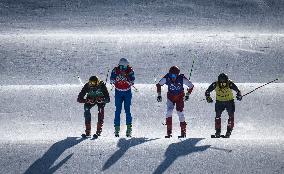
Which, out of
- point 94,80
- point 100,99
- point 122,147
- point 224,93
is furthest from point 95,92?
point 224,93

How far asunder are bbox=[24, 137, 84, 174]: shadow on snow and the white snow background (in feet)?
0.07

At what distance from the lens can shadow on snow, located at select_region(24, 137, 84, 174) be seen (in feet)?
30.3

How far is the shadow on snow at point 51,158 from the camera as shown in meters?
9.24

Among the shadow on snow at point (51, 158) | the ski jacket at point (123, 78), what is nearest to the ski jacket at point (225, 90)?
the ski jacket at point (123, 78)

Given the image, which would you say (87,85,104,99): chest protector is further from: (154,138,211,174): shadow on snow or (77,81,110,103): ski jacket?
(154,138,211,174): shadow on snow

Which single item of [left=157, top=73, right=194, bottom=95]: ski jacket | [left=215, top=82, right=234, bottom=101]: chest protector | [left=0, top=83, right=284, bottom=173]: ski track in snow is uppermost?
[left=157, top=73, right=194, bottom=95]: ski jacket

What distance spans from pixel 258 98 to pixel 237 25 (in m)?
9.26

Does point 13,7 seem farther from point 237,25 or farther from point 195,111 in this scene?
point 195,111

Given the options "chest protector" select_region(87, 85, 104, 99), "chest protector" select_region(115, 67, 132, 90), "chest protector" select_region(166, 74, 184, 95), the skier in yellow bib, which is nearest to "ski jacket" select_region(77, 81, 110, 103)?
"chest protector" select_region(87, 85, 104, 99)

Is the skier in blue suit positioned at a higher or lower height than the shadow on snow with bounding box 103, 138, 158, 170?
higher

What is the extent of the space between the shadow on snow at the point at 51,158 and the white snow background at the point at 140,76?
0.07ft

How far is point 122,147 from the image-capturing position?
1004 cm

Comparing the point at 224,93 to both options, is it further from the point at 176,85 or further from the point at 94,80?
the point at 94,80

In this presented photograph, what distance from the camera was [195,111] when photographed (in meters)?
15.0
